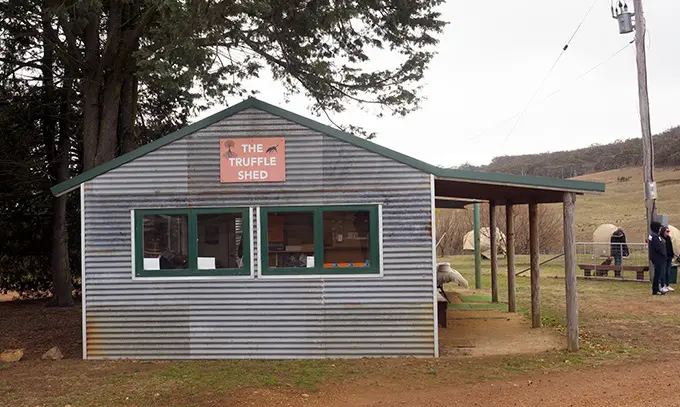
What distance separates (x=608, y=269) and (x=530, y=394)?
49.1 ft

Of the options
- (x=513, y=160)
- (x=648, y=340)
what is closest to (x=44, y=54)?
(x=648, y=340)

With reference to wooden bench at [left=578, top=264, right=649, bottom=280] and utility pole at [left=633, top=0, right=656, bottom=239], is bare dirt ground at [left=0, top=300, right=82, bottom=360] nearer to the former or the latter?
utility pole at [left=633, top=0, right=656, bottom=239]

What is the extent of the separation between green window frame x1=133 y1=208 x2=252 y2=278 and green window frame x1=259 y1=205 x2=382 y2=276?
22 cm

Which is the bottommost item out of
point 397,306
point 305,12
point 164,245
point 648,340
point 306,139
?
point 648,340

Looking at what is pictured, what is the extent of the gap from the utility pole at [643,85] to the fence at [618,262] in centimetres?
204

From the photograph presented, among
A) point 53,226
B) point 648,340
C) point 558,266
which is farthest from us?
point 558,266

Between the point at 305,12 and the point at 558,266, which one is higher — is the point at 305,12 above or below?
above

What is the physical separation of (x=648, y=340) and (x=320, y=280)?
5.50 meters

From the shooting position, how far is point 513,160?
364 feet

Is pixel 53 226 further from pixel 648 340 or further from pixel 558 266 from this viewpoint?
pixel 558 266

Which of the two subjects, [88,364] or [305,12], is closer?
[88,364]

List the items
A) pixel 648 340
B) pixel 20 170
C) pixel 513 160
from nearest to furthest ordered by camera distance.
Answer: pixel 648 340 < pixel 20 170 < pixel 513 160

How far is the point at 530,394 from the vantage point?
26.2 feet

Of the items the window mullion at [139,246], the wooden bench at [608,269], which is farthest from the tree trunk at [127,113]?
the wooden bench at [608,269]
